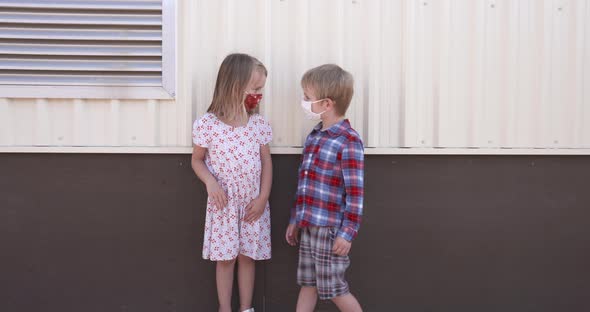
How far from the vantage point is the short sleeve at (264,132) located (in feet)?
10.8

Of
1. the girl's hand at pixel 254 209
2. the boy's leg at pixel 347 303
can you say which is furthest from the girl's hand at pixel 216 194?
the boy's leg at pixel 347 303

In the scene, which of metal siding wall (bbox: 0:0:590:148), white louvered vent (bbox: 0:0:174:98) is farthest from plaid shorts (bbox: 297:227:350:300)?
white louvered vent (bbox: 0:0:174:98)

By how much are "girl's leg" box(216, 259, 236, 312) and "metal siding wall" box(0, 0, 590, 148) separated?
0.81m

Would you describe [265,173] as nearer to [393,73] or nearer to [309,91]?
[309,91]

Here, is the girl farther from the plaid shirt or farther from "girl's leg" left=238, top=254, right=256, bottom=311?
the plaid shirt

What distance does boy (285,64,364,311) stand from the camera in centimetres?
295

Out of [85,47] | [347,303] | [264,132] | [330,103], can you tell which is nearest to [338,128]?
[330,103]

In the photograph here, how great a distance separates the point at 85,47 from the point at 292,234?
170 cm

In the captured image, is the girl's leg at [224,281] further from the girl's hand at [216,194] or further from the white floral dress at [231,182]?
the girl's hand at [216,194]

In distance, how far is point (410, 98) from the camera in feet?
11.5

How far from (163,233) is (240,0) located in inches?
59.8

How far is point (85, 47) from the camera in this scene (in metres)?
3.41

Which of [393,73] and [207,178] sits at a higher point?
[393,73]

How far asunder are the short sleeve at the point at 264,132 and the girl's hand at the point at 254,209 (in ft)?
1.13
